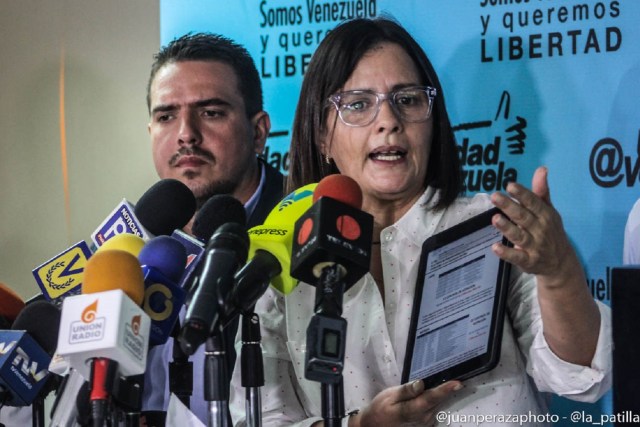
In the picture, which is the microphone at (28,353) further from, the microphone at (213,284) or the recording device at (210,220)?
the microphone at (213,284)

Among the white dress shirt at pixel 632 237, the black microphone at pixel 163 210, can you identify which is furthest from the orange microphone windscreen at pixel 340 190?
the white dress shirt at pixel 632 237

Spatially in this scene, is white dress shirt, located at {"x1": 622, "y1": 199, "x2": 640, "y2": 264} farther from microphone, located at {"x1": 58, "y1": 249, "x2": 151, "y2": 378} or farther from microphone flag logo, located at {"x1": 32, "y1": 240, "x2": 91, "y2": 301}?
microphone, located at {"x1": 58, "y1": 249, "x2": 151, "y2": 378}

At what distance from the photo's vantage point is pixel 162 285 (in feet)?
5.02

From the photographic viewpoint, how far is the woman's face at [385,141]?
2.05 meters

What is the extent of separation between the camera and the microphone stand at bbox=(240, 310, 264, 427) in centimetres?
146

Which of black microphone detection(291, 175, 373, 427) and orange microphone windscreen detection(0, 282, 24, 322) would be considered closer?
black microphone detection(291, 175, 373, 427)

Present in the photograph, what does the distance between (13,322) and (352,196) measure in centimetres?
94

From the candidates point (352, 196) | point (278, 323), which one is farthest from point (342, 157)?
point (352, 196)

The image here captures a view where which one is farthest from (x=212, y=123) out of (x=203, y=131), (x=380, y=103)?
(x=380, y=103)

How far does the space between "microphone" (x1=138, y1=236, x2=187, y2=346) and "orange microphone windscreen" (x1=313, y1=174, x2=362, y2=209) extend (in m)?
0.26

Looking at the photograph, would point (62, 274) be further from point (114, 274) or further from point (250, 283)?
point (250, 283)

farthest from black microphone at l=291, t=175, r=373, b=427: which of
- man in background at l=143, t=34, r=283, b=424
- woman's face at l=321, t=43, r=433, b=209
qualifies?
man in background at l=143, t=34, r=283, b=424

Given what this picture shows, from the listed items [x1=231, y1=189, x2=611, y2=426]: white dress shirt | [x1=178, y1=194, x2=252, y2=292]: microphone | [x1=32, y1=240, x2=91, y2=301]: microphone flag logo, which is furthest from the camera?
[x1=32, y1=240, x2=91, y2=301]: microphone flag logo

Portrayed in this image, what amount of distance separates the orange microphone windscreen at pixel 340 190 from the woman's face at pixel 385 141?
22.6 inches
